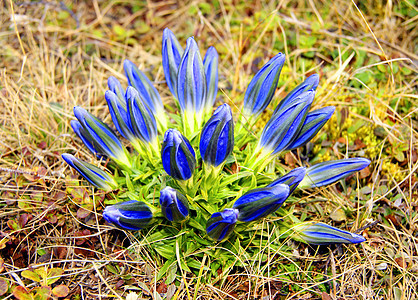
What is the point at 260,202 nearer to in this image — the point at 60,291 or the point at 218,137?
the point at 218,137

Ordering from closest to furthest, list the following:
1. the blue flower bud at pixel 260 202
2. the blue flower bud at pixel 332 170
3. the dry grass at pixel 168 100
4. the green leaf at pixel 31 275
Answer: the blue flower bud at pixel 260 202, the green leaf at pixel 31 275, the blue flower bud at pixel 332 170, the dry grass at pixel 168 100

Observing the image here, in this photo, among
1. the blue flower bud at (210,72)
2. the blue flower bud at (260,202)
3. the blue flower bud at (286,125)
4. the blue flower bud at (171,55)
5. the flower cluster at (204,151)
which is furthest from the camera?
the blue flower bud at (210,72)

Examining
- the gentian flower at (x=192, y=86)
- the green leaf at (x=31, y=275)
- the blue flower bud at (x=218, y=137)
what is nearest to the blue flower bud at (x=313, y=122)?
the blue flower bud at (x=218, y=137)

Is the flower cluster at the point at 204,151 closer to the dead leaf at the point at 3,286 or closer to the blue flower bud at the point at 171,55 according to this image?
the blue flower bud at the point at 171,55

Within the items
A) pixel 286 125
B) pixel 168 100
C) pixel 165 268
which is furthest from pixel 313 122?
pixel 168 100

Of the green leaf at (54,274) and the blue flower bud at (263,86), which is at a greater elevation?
the blue flower bud at (263,86)

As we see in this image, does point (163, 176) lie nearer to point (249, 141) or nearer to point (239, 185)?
point (239, 185)

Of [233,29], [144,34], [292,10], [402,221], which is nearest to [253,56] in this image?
[233,29]

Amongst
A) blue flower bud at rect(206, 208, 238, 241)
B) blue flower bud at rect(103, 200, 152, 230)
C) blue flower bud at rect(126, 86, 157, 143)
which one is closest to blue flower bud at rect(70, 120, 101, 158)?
blue flower bud at rect(126, 86, 157, 143)
